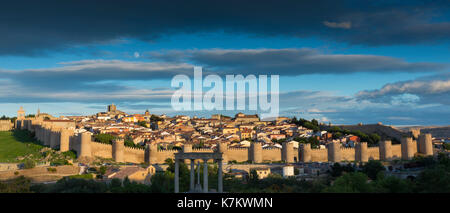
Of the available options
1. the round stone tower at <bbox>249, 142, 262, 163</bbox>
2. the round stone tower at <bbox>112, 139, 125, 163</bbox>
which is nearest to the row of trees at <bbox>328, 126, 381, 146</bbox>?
the round stone tower at <bbox>249, 142, 262, 163</bbox>

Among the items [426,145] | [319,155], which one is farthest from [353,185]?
[426,145]

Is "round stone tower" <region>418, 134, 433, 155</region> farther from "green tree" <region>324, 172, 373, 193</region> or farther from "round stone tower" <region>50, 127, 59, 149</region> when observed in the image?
"round stone tower" <region>50, 127, 59, 149</region>

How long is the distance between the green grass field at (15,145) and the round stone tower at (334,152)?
17904 mm

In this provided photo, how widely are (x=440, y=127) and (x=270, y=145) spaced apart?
3993 cm

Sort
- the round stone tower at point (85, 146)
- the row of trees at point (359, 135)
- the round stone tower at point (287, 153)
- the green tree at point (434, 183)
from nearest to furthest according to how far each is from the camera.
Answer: the green tree at point (434, 183) < the round stone tower at point (85, 146) < the round stone tower at point (287, 153) < the row of trees at point (359, 135)

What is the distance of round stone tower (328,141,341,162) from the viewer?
3275cm

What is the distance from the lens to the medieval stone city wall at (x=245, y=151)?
96.2 ft

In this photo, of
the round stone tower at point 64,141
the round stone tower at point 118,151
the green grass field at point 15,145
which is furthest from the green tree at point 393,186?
the green grass field at point 15,145

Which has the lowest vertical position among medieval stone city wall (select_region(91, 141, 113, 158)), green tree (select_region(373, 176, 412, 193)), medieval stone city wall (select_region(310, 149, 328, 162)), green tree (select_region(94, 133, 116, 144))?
green tree (select_region(373, 176, 412, 193))

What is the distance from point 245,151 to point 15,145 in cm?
1498

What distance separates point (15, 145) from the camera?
33594 millimetres

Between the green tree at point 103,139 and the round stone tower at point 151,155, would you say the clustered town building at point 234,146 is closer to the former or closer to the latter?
the round stone tower at point 151,155

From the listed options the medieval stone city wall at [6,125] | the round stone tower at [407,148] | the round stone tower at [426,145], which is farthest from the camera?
the medieval stone city wall at [6,125]

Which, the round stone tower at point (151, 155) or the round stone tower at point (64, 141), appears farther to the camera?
the round stone tower at point (64, 141)
